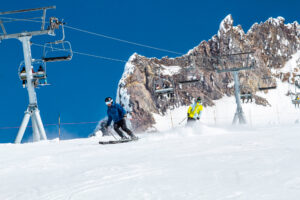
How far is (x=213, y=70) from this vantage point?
130 m

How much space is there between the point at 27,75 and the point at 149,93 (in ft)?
345

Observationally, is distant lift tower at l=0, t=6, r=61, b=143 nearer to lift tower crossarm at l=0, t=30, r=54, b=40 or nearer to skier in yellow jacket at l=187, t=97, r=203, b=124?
lift tower crossarm at l=0, t=30, r=54, b=40

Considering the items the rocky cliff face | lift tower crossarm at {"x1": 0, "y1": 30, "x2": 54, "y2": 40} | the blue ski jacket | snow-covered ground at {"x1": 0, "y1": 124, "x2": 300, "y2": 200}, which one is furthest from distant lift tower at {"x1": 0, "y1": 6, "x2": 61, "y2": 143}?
the rocky cliff face

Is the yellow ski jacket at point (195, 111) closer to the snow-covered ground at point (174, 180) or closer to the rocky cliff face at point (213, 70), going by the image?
the snow-covered ground at point (174, 180)

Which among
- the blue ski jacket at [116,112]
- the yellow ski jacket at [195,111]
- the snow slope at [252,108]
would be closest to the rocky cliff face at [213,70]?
the snow slope at [252,108]

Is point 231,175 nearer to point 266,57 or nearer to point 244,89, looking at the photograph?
point 244,89

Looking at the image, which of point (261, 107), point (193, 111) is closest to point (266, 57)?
point (261, 107)

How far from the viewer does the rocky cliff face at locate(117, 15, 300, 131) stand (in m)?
115

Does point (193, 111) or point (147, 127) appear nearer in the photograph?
point (193, 111)

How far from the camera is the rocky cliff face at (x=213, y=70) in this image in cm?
11462

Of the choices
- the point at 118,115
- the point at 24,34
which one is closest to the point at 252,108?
the point at 24,34

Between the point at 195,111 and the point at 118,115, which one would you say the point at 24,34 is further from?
the point at 195,111

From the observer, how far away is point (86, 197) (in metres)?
2.97

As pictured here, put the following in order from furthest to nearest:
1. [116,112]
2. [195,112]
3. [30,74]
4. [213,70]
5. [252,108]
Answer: [213,70] < [252,108] < [30,74] < [195,112] < [116,112]
